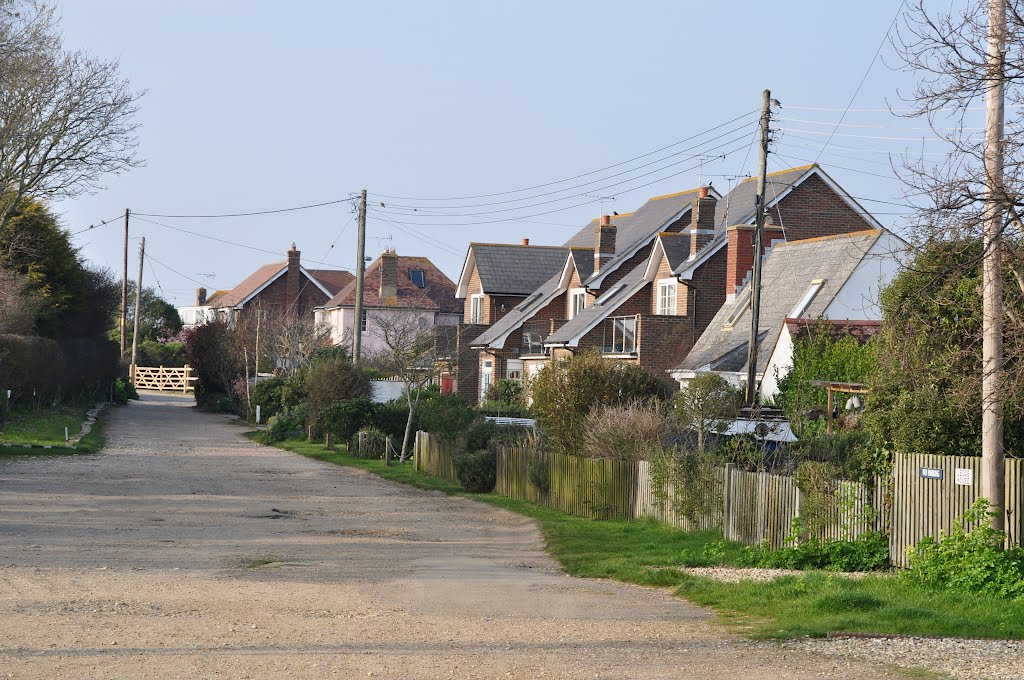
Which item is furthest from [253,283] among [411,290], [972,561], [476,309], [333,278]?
[972,561]

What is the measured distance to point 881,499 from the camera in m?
14.8

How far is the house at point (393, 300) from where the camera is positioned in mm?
74188

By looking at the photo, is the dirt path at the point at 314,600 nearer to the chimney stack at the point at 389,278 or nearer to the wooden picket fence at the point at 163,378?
the chimney stack at the point at 389,278

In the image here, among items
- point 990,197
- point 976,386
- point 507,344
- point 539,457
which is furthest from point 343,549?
point 507,344

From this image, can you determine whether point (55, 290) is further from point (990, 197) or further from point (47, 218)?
point (990, 197)

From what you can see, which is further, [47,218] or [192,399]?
[192,399]

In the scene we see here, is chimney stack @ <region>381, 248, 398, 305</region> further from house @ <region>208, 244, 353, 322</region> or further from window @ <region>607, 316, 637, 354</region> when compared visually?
window @ <region>607, 316, 637, 354</region>

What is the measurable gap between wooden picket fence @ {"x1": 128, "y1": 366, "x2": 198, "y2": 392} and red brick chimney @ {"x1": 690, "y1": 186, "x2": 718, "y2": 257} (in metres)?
49.9

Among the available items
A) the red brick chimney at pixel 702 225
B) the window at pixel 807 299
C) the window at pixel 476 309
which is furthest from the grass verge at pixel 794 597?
the window at pixel 476 309

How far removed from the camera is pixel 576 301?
164ft

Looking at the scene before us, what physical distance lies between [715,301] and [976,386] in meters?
28.0

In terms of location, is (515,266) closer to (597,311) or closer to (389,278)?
(597,311)

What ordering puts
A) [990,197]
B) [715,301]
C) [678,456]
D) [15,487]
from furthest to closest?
1. [715,301]
2. [15,487]
3. [678,456]
4. [990,197]

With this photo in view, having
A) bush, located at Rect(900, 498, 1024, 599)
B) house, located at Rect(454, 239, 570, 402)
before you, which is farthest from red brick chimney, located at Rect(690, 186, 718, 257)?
bush, located at Rect(900, 498, 1024, 599)
